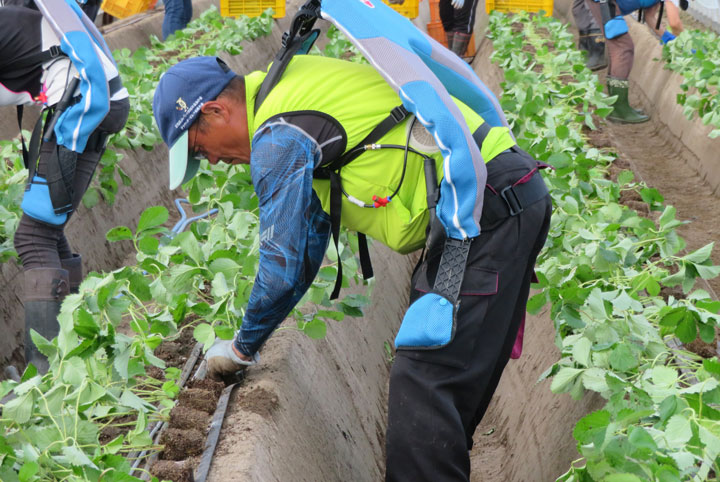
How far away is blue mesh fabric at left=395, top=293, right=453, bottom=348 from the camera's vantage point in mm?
2145

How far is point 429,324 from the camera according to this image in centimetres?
216

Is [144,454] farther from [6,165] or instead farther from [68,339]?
[6,165]

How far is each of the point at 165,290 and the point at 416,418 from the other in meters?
1.04

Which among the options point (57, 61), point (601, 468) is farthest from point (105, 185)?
point (601, 468)

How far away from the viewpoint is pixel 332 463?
2791mm

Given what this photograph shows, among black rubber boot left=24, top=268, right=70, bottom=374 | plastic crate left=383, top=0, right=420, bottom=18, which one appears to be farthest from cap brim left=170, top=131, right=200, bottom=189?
plastic crate left=383, top=0, right=420, bottom=18

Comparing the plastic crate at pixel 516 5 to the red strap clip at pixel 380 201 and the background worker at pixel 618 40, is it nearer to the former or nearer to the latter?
the background worker at pixel 618 40

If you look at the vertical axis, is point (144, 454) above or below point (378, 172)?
below

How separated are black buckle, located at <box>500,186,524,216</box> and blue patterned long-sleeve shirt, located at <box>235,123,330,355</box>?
513 millimetres

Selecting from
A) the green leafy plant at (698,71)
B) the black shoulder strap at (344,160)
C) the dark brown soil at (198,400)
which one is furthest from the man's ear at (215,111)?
the green leafy plant at (698,71)

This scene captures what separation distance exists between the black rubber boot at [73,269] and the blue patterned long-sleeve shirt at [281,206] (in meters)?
1.84

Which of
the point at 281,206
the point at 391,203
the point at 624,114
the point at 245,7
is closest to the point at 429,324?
the point at 391,203

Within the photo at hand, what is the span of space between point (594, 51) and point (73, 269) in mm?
8072

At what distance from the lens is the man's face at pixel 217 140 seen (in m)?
2.29
